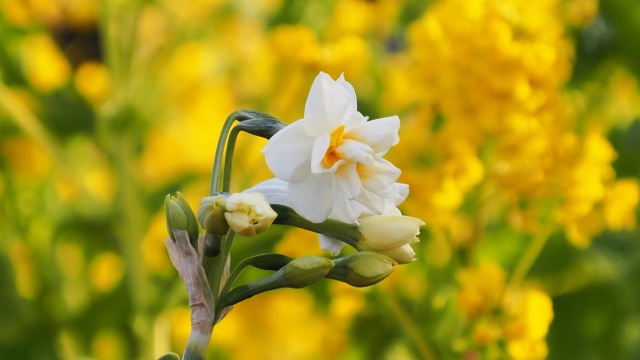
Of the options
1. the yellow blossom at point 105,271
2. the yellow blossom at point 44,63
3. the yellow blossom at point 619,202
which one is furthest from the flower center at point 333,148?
the yellow blossom at point 105,271

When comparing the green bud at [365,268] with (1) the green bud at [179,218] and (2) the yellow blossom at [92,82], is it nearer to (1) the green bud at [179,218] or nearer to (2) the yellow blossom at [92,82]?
(1) the green bud at [179,218]

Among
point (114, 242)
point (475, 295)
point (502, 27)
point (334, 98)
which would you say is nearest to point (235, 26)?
point (114, 242)

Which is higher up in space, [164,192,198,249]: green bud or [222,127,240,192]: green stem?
[222,127,240,192]: green stem

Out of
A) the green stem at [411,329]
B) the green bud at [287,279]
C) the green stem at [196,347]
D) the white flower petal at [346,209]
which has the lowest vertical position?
the green stem at [411,329]

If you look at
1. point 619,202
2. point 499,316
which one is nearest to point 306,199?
point 499,316

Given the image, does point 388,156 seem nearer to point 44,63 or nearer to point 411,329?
point 411,329

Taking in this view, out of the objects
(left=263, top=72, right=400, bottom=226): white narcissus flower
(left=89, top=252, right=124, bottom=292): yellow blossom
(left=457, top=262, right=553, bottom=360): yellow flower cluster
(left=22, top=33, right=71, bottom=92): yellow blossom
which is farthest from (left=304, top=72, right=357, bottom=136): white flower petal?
(left=89, top=252, right=124, bottom=292): yellow blossom

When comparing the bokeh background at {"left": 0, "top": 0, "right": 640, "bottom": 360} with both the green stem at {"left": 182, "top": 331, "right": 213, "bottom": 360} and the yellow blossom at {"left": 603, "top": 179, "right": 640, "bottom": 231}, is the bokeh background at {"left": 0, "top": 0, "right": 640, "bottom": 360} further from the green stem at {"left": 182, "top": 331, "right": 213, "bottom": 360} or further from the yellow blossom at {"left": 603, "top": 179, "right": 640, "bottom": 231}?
the green stem at {"left": 182, "top": 331, "right": 213, "bottom": 360}
